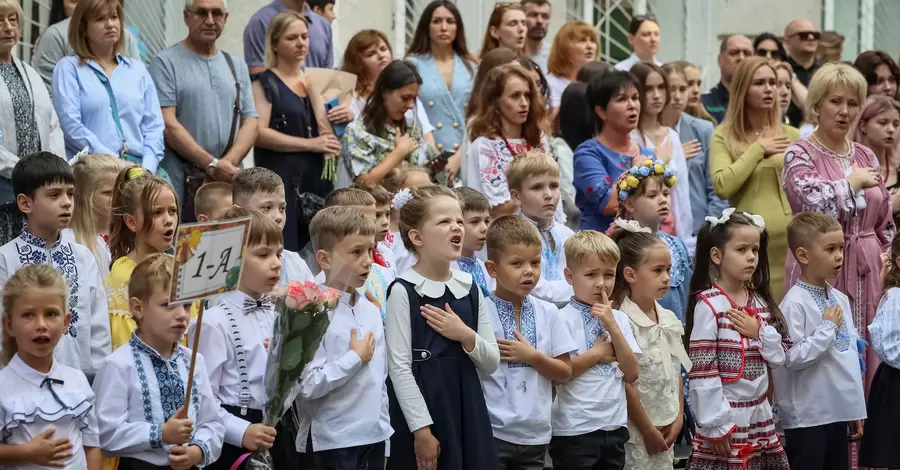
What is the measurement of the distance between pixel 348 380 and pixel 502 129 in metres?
2.93

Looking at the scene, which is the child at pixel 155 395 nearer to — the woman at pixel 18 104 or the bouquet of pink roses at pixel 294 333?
the bouquet of pink roses at pixel 294 333

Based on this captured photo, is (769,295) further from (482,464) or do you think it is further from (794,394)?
(482,464)

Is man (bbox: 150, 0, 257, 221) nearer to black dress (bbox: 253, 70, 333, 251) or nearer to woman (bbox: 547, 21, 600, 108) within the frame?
black dress (bbox: 253, 70, 333, 251)

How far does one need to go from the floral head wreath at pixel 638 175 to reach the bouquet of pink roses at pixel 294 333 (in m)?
2.77

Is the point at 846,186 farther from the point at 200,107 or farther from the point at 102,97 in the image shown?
the point at 102,97

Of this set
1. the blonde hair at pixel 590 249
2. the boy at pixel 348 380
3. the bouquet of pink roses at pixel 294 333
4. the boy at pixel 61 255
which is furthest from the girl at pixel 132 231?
the blonde hair at pixel 590 249

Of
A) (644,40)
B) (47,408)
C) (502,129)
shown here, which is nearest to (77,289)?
(47,408)

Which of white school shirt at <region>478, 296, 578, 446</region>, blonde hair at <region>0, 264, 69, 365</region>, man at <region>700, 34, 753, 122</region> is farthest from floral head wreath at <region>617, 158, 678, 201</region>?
blonde hair at <region>0, 264, 69, 365</region>

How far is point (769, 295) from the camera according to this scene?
6.71m

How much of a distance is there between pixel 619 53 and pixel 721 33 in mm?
1325

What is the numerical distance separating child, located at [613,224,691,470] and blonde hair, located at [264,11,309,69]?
2.76 meters

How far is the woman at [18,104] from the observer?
6.86 meters

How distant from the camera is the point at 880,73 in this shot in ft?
31.9

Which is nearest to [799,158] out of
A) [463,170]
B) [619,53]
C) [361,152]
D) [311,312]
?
[463,170]
